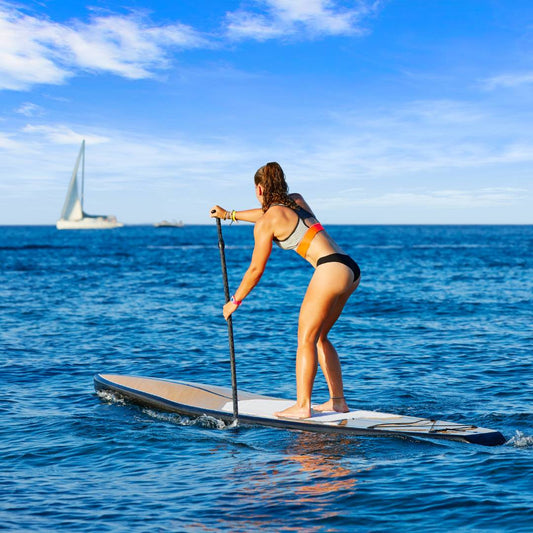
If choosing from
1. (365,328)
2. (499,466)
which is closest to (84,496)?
(499,466)

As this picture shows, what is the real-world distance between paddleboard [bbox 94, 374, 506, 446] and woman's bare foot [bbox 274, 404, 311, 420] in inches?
2.2

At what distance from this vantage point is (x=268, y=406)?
26.2ft

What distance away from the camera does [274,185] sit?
270 inches

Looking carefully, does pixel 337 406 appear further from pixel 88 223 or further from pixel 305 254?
pixel 88 223

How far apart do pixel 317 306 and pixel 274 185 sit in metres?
1.37

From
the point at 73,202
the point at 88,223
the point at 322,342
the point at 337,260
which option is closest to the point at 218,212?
the point at 337,260

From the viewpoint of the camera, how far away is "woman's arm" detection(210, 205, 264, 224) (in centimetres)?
727

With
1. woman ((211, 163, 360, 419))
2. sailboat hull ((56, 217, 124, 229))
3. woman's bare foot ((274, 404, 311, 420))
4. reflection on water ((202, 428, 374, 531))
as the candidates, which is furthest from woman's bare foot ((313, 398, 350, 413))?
sailboat hull ((56, 217, 124, 229))

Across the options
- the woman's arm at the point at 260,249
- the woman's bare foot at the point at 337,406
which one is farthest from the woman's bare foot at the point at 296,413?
the woman's arm at the point at 260,249

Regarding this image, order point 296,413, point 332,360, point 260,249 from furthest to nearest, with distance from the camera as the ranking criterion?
point 296,413, point 332,360, point 260,249

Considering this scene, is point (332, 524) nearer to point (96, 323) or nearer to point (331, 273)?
point (331, 273)

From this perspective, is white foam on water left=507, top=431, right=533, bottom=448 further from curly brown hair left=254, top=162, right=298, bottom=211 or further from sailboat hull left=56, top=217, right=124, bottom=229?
sailboat hull left=56, top=217, right=124, bottom=229

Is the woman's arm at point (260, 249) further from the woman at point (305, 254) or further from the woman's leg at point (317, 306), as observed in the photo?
the woman's leg at point (317, 306)

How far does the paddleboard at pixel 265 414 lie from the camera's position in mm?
6949
